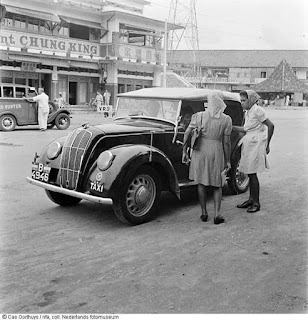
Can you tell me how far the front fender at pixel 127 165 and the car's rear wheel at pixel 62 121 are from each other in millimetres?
13008

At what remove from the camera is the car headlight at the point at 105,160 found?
5.16 metres

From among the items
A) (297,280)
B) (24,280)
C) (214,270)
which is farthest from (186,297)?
(24,280)

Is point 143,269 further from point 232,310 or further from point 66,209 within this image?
point 66,209

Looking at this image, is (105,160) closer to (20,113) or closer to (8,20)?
(20,113)

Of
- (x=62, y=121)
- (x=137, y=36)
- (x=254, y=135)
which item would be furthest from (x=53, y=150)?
(x=137, y=36)

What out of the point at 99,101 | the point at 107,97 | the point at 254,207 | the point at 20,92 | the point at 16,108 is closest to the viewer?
the point at 254,207

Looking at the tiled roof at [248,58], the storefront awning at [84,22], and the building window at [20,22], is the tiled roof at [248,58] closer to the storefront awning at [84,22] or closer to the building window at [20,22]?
the storefront awning at [84,22]

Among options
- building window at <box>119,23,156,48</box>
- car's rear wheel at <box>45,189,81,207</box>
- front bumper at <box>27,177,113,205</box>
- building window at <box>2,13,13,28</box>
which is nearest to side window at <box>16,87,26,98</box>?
building window at <box>2,13,13,28</box>

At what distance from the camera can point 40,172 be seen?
19.1 ft

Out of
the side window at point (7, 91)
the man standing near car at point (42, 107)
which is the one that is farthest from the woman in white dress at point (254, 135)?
the side window at point (7, 91)

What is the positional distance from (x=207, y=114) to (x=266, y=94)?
6618 cm

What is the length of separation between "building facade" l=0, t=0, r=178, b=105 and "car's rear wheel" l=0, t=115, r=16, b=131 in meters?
10.5

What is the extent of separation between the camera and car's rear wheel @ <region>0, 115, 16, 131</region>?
1644cm

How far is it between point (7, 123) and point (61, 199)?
448 inches
